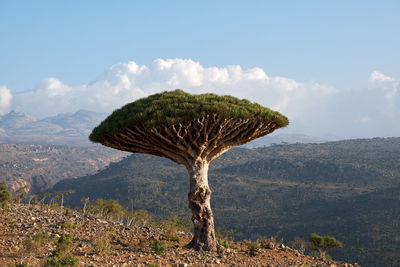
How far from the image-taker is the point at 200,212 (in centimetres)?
1141

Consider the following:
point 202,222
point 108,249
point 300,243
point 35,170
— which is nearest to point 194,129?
point 202,222

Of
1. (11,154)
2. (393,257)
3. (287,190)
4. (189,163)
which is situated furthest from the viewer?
(11,154)

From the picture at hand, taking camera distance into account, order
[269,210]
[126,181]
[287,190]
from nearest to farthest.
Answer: [269,210]
[287,190]
[126,181]

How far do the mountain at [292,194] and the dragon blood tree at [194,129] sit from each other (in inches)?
1509

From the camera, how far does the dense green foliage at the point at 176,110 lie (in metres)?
9.88

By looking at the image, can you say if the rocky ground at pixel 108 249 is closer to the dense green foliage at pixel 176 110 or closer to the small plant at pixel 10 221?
the small plant at pixel 10 221

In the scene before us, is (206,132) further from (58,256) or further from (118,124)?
(58,256)

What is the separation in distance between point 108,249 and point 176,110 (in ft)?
16.3

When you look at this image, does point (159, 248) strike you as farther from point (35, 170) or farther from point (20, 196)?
point (35, 170)

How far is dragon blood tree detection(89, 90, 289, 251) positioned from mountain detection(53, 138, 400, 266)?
38333 millimetres

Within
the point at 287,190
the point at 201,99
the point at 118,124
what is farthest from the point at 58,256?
the point at 287,190

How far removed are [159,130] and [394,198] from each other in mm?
59261

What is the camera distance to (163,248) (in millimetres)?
10156

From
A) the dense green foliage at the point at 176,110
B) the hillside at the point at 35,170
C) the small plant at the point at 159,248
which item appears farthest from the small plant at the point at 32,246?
the hillside at the point at 35,170
